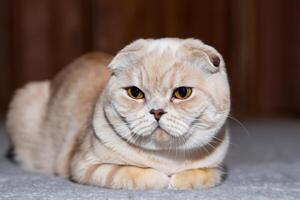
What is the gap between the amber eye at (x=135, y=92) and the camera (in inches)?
64.0

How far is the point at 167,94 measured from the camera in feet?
5.20

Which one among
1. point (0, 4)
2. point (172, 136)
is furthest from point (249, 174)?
point (0, 4)

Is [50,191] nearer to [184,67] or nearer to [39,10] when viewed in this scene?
[184,67]

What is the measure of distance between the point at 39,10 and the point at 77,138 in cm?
207

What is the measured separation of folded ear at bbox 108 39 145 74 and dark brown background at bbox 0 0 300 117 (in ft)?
7.28

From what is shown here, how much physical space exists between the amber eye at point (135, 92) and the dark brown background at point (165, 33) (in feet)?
7.47

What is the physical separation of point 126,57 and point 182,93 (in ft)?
0.60

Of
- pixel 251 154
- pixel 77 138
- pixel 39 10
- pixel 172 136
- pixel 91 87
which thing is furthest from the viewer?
pixel 39 10

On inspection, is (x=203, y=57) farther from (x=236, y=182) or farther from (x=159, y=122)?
(x=236, y=182)

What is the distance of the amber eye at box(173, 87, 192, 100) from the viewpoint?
160cm

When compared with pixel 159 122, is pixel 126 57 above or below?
above

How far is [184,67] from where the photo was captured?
163cm

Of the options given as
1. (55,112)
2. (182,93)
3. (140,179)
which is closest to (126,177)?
(140,179)

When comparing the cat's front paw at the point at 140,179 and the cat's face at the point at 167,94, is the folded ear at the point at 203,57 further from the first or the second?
the cat's front paw at the point at 140,179
